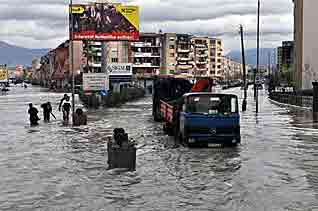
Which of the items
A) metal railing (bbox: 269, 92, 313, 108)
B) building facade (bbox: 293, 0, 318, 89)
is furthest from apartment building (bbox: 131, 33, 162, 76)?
metal railing (bbox: 269, 92, 313, 108)

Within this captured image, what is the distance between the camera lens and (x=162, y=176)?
15.8 metres

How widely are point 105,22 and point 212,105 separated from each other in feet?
125

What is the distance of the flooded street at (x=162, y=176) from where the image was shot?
1232 cm

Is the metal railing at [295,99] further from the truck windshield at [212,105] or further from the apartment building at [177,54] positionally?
the apartment building at [177,54]

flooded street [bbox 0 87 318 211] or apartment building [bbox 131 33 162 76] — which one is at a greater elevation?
apartment building [bbox 131 33 162 76]

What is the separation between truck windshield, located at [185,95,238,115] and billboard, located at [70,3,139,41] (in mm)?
36948

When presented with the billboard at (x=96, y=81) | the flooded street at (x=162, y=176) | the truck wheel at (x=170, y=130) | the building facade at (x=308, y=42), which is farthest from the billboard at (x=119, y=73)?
the flooded street at (x=162, y=176)

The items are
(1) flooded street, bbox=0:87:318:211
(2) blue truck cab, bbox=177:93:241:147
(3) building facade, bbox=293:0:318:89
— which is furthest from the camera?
(3) building facade, bbox=293:0:318:89

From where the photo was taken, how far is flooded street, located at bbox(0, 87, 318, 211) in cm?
1232

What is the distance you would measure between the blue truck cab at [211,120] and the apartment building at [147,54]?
123 metres

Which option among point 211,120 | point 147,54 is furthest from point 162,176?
point 147,54

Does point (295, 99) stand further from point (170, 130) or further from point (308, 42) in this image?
point (170, 130)

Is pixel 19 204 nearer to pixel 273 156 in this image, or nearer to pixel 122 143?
pixel 122 143

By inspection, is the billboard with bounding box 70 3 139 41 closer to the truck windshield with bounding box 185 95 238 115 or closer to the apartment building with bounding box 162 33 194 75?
the truck windshield with bounding box 185 95 238 115
